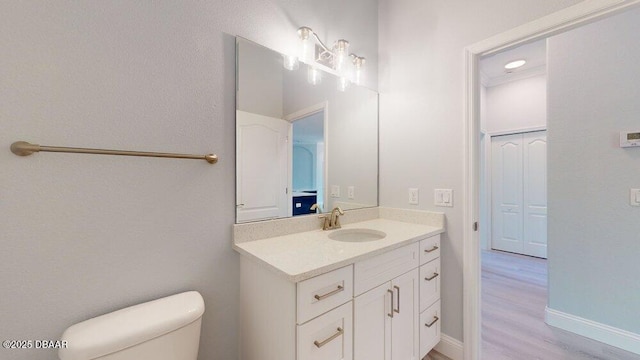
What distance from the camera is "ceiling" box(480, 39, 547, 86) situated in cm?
312

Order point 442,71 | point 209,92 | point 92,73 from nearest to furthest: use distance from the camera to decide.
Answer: point 92,73, point 209,92, point 442,71

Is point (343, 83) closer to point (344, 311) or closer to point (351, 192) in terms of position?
point (351, 192)

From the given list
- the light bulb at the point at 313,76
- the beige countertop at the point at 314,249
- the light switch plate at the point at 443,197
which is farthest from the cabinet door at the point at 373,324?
the light bulb at the point at 313,76

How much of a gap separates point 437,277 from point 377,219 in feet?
1.97

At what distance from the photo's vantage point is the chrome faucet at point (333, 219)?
66.8 inches

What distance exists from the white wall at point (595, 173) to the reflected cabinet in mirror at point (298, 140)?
5.12 ft

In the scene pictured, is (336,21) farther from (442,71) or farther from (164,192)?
(164,192)

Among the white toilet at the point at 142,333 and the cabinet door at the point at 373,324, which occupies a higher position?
the white toilet at the point at 142,333

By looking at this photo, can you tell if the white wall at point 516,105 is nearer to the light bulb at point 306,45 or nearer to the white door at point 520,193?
the white door at point 520,193

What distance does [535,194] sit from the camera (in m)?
3.78

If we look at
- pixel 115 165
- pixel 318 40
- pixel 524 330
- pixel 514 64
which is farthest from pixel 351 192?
pixel 514 64

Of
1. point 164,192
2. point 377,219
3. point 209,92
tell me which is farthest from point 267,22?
point 377,219

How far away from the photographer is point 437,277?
168 centimetres

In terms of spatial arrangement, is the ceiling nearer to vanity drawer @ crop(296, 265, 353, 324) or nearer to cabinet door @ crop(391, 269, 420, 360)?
cabinet door @ crop(391, 269, 420, 360)
